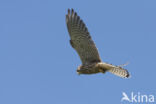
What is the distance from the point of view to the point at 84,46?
47.6 ft

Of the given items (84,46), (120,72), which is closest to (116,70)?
(120,72)

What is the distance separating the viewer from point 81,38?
47.4ft

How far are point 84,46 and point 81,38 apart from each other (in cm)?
25

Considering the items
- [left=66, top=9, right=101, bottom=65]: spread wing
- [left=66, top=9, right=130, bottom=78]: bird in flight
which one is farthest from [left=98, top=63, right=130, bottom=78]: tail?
[left=66, top=9, right=101, bottom=65]: spread wing

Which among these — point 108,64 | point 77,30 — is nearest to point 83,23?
point 77,30

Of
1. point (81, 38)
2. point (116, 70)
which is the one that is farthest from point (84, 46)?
point (116, 70)

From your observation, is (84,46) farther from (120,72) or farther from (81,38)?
(120,72)

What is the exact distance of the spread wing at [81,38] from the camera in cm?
1434

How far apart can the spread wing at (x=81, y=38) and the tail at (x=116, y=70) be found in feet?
1.24

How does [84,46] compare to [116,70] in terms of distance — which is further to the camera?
[84,46]

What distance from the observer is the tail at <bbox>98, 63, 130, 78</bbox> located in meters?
13.6

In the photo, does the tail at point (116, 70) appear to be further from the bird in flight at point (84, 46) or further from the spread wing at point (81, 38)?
the spread wing at point (81, 38)

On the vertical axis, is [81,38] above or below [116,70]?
above

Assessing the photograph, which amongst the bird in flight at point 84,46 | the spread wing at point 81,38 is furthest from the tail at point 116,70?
the spread wing at point 81,38
